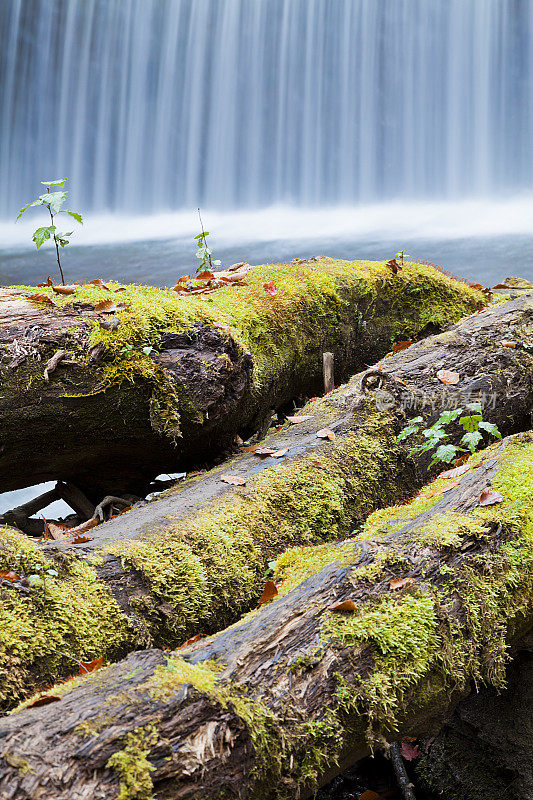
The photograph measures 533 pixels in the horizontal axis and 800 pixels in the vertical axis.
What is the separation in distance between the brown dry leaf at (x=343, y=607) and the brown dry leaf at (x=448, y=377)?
2214 millimetres

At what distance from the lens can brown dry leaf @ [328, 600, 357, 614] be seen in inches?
77.1

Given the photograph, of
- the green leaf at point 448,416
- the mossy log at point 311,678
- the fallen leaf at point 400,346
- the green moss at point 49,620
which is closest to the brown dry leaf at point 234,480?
the mossy log at point 311,678

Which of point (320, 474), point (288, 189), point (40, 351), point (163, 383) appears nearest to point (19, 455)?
point (40, 351)

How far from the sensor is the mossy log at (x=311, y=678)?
1.43m

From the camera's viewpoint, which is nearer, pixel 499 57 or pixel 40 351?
pixel 40 351

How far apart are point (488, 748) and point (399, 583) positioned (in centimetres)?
139

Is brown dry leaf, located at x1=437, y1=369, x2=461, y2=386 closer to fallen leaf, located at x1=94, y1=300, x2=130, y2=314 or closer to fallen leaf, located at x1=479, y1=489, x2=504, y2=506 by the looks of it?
fallen leaf, located at x1=479, y1=489, x2=504, y2=506

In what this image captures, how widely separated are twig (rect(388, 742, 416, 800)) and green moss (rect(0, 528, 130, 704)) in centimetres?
149

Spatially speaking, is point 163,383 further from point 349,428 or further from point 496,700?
point 496,700

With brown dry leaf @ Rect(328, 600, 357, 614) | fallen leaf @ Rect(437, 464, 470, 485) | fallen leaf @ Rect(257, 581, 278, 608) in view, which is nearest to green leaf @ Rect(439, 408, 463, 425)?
fallen leaf @ Rect(437, 464, 470, 485)

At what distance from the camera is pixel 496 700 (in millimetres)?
2822

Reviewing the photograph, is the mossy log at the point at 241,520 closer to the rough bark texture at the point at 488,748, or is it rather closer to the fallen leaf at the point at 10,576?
the fallen leaf at the point at 10,576

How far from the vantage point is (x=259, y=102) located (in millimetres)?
13492

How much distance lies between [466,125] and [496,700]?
494 inches
